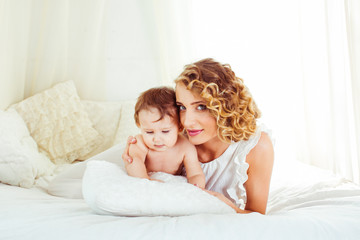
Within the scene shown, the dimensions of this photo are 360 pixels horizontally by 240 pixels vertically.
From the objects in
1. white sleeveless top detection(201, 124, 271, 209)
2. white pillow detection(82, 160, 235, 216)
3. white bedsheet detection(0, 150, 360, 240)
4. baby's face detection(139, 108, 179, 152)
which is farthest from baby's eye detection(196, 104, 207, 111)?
white bedsheet detection(0, 150, 360, 240)

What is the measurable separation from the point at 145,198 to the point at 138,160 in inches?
15.4

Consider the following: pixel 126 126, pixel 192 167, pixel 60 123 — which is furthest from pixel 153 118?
pixel 60 123

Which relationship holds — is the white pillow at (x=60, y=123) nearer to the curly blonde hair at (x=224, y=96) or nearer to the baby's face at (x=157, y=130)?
the baby's face at (x=157, y=130)

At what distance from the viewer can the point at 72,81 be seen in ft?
9.29

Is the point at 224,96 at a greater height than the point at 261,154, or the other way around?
the point at 224,96

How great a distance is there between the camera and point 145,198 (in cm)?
105

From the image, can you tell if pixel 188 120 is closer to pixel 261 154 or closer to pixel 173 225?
pixel 261 154

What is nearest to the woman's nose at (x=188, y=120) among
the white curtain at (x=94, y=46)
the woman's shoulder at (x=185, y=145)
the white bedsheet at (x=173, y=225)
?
the woman's shoulder at (x=185, y=145)

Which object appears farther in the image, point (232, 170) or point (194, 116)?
point (232, 170)

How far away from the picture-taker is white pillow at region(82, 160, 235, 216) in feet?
3.44

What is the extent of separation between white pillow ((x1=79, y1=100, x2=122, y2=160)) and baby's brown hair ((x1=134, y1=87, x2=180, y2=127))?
131cm

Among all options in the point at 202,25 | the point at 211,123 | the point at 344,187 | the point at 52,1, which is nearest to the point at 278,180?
the point at 344,187

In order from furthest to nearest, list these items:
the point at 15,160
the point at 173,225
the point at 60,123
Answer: the point at 60,123 < the point at 15,160 < the point at 173,225

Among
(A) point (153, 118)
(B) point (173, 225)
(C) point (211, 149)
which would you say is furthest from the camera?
(C) point (211, 149)
